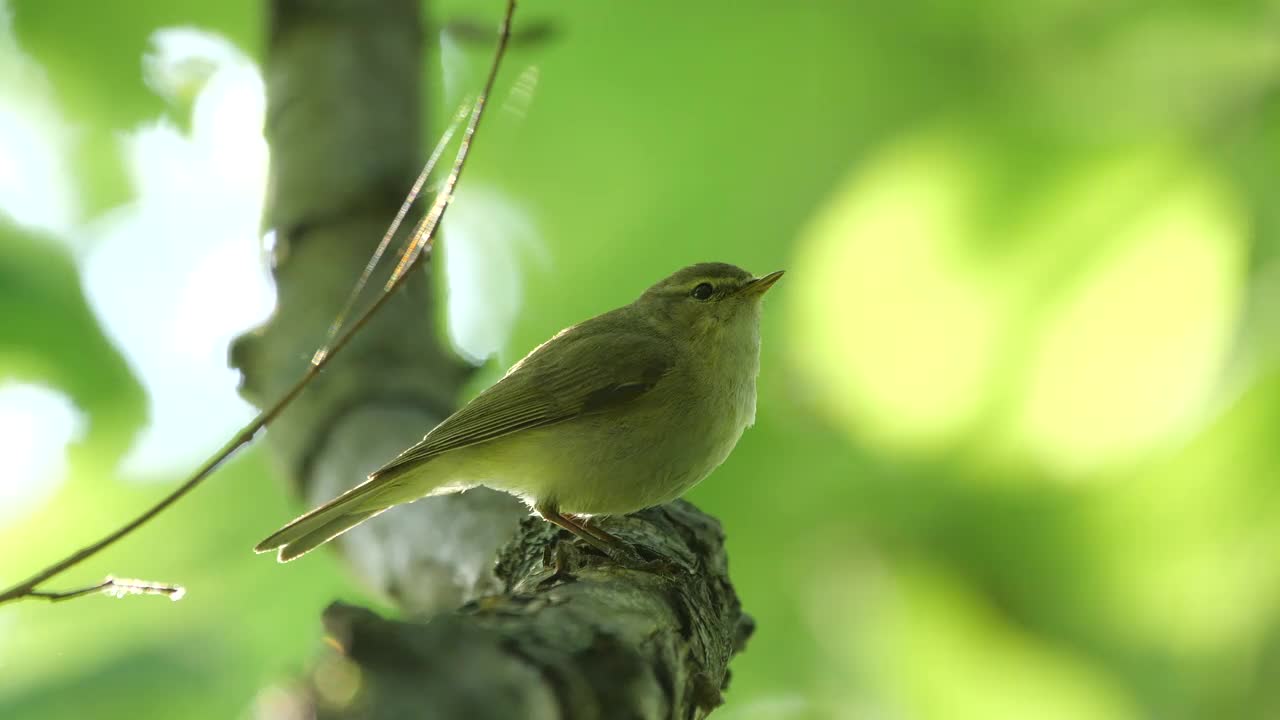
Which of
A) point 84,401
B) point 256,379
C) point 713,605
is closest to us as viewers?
point 713,605

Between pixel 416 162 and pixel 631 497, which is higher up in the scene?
pixel 416 162

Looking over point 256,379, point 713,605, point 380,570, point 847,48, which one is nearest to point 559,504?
point 380,570

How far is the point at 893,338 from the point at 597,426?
1451 millimetres

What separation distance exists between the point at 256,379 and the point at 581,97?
1715 mm

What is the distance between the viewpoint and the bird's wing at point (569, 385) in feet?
13.2

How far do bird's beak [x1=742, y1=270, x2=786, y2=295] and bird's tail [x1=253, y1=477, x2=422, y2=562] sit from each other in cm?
169

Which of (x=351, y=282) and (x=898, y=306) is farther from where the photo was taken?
(x=351, y=282)

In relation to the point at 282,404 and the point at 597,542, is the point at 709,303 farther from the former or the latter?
the point at 282,404

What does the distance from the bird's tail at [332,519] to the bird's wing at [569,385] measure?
0.36 metres

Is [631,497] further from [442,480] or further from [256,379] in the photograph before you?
[256,379]

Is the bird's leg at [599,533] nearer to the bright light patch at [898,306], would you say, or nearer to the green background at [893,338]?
the green background at [893,338]

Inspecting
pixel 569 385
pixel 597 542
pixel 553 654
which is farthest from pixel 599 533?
pixel 553 654

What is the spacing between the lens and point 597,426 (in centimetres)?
403

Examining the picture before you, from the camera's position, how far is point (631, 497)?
3807 mm
